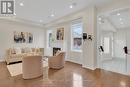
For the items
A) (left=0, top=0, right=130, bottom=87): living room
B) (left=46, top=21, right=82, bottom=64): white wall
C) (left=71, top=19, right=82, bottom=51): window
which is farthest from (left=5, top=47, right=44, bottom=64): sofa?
(left=71, top=19, right=82, bottom=51): window

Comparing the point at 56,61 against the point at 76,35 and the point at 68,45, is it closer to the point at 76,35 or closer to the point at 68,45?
the point at 68,45

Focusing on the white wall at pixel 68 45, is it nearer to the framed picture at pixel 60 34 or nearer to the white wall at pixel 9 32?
the framed picture at pixel 60 34

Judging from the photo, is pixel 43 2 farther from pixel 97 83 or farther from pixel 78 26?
pixel 97 83

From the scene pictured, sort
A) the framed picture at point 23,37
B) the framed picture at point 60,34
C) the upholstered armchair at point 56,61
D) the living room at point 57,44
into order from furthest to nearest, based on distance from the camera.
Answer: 1. the framed picture at point 60,34
2. the framed picture at point 23,37
3. the upholstered armchair at point 56,61
4. the living room at point 57,44

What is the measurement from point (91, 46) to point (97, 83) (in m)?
2.16

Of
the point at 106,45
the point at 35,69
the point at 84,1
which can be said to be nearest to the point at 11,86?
the point at 35,69

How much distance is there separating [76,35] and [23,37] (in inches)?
164

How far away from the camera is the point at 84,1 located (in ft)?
15.3

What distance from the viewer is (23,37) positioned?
793 cm

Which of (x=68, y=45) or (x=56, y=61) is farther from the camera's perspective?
(x=68, y=45)

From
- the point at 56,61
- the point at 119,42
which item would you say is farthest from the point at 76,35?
the point at 119,42

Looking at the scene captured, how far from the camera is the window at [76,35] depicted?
6532mm

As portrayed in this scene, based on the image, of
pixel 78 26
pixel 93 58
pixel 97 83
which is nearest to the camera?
pixel 97 83

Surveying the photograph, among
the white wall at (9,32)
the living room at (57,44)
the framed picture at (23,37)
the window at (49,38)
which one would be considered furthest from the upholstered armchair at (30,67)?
the window at (49,38)
